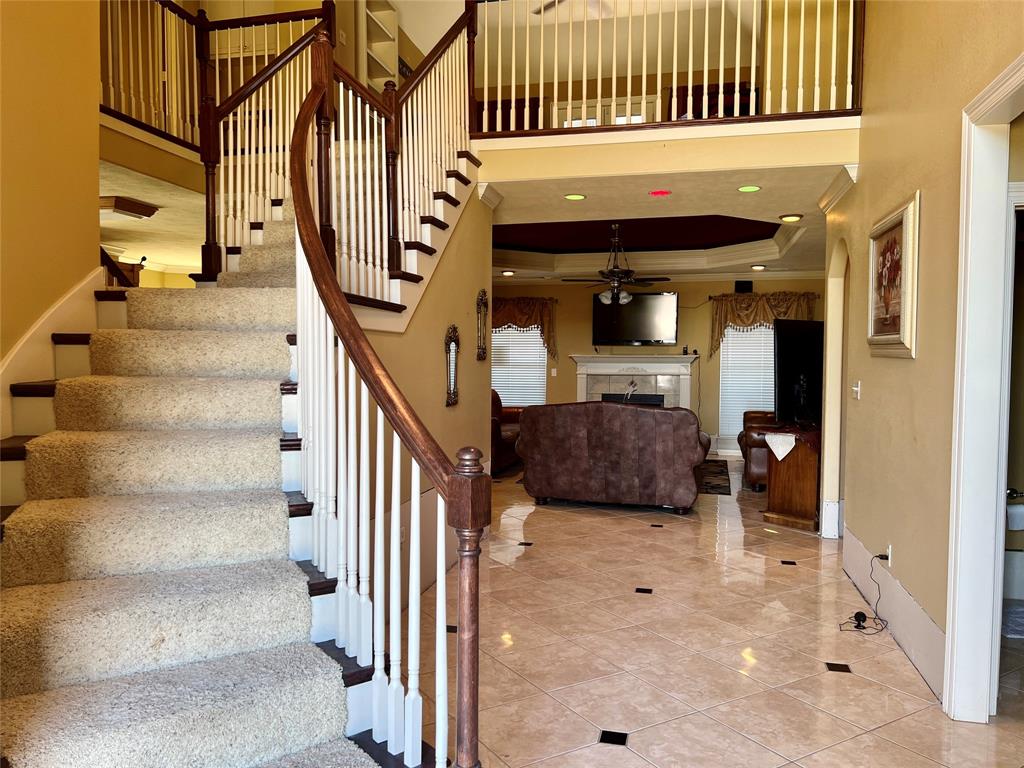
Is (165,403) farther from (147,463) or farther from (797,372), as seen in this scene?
(797,372)

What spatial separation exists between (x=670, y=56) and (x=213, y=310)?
238 inches

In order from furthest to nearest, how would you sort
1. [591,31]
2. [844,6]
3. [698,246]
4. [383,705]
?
[698,246] → [591,31] → [844,6] → [383,705]

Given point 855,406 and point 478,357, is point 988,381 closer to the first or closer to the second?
point 855,406

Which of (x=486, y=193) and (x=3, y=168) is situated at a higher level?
(x=486, y=193)

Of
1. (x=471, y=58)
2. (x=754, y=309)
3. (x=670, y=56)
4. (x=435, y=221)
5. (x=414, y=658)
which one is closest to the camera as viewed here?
(x=414, y=658)

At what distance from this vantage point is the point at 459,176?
4.57 meters

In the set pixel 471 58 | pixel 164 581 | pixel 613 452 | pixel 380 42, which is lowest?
pixel 613 452

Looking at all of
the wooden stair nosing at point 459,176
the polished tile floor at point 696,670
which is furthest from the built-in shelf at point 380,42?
the polished tile floor at point 696,670

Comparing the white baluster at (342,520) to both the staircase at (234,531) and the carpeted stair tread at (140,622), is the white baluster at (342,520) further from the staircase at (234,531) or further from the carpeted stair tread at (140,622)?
the carpeted stair tread at (140,622)

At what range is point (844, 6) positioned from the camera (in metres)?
4.72

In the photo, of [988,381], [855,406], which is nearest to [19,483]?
[988,381]

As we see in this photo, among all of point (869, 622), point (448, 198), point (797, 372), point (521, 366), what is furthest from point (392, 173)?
point (521, 366)

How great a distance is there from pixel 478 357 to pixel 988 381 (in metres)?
3.43

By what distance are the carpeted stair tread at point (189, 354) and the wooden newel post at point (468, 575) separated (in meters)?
1.60
